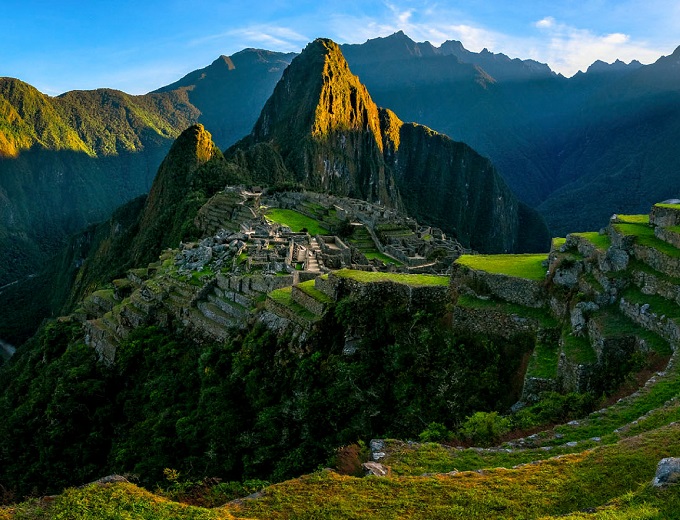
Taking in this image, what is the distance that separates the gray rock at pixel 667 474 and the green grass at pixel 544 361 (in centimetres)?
559

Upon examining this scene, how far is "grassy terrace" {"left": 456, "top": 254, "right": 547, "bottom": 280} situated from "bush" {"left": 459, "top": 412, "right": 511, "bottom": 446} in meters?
5.34

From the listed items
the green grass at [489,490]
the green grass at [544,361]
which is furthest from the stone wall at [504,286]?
the green grass at [489,490]

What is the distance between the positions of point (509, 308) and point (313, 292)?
22.4 feet

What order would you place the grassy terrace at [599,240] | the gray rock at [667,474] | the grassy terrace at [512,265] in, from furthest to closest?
the grassy terrace at [512,265] < the grassy terrace at [599,240] < the gray rock at [667,474]

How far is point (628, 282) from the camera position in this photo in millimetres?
12523

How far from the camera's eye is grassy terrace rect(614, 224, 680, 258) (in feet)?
40.3

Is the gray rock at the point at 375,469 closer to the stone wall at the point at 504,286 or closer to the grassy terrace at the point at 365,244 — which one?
the stone wall at the point at 504,286

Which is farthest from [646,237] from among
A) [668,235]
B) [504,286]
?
[504,286]

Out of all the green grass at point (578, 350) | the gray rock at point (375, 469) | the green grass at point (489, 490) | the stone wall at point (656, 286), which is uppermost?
the stone wall at point (656, 286)

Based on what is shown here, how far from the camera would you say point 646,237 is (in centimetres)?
1358

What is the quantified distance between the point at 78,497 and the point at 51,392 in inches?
833

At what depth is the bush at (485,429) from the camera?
9.55 m

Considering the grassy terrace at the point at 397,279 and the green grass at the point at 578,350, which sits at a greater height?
the grassy terrace at the point at 397,279

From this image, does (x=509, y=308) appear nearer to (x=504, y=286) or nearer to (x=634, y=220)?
(x=504, y=286)
